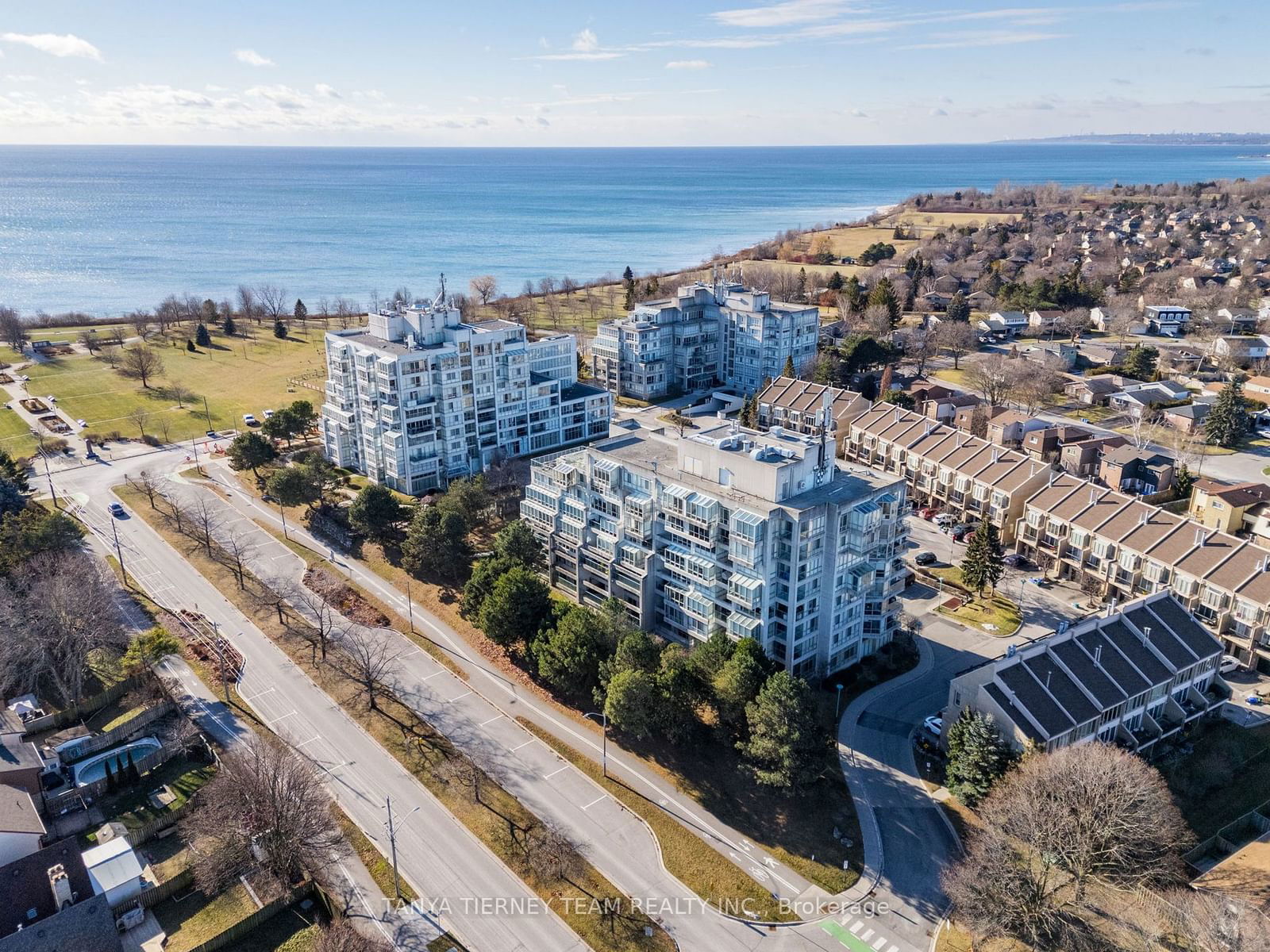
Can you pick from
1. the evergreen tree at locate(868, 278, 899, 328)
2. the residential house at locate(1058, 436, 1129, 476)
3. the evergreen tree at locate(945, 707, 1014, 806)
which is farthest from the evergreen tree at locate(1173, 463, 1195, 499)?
the evergreen tree at locate(868, 278, 899, 328)

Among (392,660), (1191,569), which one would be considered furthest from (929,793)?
(392,660)

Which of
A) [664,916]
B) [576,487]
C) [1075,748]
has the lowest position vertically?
[664,916]

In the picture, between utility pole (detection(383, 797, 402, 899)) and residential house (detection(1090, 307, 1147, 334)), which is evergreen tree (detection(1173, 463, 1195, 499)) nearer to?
residential house (detection(1090, 307, 1147, 334))

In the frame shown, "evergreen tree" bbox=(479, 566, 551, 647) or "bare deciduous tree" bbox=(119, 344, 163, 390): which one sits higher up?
"bare deciduous tree" bbox=(119, 344, 163, 390)

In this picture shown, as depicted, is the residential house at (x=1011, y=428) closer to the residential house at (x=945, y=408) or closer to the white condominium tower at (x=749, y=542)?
the residential house at (x=945, y=408)

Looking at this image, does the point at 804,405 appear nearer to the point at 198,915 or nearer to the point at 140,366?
the point at 198,915

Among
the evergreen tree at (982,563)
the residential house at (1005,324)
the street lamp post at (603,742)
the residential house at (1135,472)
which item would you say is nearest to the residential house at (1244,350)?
the residential house at (1005,324)

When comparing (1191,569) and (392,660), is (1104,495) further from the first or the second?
(392,660)
